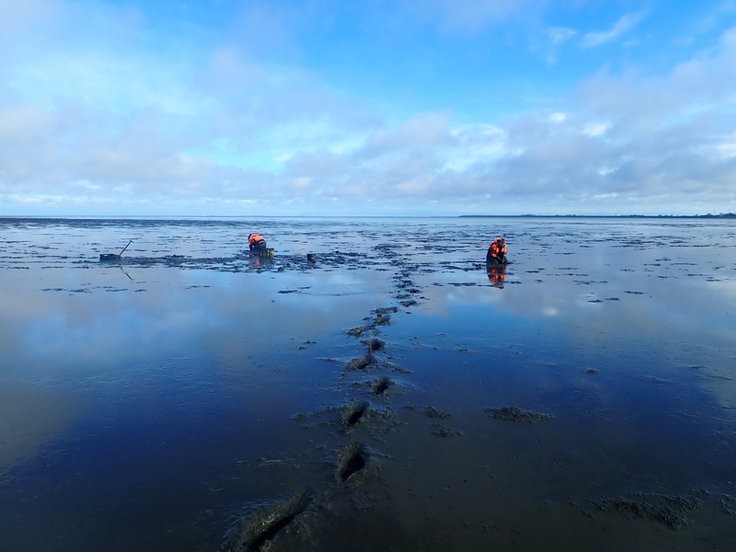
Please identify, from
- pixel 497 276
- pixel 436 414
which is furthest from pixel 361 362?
pixel 497 276

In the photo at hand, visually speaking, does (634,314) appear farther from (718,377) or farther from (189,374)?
(189,374)

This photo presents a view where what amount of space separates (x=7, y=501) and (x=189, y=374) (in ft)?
10.9

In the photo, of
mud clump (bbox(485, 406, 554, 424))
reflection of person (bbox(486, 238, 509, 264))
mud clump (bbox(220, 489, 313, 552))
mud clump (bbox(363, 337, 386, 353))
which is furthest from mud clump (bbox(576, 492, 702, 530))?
reflection of person (bbox(486, 238, 509, 264))

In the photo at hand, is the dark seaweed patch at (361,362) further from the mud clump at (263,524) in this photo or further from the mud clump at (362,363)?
the mud clump at (263,524)

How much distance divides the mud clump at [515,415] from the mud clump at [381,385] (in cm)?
168

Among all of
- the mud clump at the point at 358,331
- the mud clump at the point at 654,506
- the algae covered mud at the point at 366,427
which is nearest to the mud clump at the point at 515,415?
the algae covered mud at the point at 366,427

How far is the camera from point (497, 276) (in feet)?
61.0

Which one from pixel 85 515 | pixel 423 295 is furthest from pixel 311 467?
pixel 423 295

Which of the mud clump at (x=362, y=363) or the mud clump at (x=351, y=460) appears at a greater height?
the mud clump at (x=362, y=363)

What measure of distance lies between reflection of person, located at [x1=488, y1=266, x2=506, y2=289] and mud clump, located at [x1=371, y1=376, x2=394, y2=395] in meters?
9.72

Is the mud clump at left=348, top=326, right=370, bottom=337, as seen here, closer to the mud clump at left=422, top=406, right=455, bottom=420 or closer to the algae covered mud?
the algae covered mud

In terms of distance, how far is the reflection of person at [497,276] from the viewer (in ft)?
54.4

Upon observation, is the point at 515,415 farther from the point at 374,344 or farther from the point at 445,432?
the point at 374,344

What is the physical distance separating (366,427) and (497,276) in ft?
46.2
